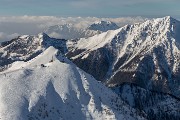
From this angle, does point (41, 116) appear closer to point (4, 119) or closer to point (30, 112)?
point (30, 112)

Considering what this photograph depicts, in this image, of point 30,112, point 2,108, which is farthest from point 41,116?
point 2,108

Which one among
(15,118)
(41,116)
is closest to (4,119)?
(15,118)

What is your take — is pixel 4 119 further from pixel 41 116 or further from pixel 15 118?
pixel 41 116

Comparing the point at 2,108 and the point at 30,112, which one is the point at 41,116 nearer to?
the point at 30,112
